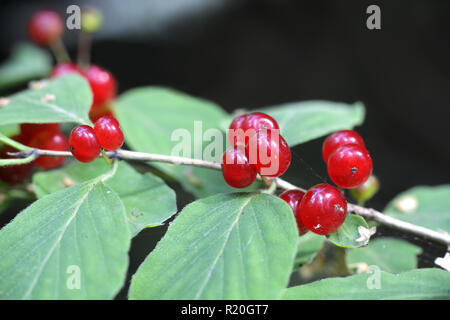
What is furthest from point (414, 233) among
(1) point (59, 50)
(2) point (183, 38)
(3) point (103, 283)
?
(2) point (183, 38)

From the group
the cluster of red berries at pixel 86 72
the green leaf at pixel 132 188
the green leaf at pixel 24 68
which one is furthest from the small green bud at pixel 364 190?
the green leaf at pixel 24 68

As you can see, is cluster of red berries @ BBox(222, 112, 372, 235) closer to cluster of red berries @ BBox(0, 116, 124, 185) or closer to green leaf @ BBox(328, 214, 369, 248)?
green leaf @ BBox(328, 214, 369, 248)

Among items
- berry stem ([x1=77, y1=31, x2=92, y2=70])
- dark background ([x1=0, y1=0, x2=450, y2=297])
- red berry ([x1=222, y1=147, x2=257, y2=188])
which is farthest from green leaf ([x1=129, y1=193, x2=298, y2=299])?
dark background ([x1=0, y1=0, x2=450, y2=297])

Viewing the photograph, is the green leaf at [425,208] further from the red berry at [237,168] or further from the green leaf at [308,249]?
the red berry at [237,168]

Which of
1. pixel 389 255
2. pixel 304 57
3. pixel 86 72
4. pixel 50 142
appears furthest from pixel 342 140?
pixel 304 57

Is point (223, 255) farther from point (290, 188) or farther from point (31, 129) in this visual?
point (31, 129)
